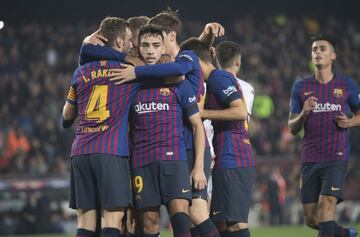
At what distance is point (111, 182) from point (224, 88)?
1.59 m

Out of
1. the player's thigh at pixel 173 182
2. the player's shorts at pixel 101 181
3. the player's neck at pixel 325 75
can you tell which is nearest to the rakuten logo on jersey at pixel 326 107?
the player's neck at pixel 325 75

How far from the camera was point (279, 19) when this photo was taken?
28.4 metres

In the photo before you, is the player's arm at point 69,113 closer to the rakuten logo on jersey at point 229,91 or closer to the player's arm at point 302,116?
the rakuten logo on jersey at point 229,91

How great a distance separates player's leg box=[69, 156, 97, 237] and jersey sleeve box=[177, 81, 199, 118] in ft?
3.14

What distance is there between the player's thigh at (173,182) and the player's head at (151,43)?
36.6 inches

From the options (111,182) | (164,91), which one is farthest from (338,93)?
(111,182)

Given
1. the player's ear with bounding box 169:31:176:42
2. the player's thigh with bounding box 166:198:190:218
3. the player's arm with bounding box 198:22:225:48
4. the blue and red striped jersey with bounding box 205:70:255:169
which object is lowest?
the player's thigh with bounding box 166:198:190:218

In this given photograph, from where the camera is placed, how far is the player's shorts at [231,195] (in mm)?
8070

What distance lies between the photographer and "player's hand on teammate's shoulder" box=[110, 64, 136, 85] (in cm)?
721

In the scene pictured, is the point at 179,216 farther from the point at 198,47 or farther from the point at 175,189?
the point at 198,47

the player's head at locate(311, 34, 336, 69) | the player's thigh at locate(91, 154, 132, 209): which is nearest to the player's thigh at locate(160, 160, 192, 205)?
the player's thigh at locate(91, 154, 132, 209)

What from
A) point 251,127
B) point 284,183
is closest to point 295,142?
point 251,127

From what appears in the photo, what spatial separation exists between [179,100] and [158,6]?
62.8ft

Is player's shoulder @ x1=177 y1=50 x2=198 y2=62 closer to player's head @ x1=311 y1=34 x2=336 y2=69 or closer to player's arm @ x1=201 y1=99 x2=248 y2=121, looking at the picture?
player's arm @ x1=201 y1=99 x2=248 y2=121
